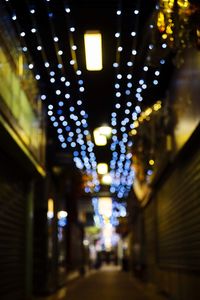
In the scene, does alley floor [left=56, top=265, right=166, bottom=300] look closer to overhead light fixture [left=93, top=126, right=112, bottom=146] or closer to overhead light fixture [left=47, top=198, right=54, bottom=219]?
overhead light fixture [left=47, top=198, right=54, bottom=219]

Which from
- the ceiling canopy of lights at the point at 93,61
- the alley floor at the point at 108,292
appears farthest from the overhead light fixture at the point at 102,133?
the alley floor at the point at 108,292

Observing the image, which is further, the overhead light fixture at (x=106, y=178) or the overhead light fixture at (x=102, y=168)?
the overhead light fixture at (x=106, y=178)

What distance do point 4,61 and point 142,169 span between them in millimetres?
10571

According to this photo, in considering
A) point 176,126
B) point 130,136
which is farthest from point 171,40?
point 130,136

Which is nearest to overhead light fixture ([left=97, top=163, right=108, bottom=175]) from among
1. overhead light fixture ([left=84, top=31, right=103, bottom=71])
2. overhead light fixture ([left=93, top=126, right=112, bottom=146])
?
overhead light fixture ([left=93, top=126, right=112, bottom=146])

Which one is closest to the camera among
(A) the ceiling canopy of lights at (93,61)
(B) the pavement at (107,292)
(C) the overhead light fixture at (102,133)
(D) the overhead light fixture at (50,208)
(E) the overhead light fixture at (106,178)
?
(A) the ceiling canopy of lights at (93,61)

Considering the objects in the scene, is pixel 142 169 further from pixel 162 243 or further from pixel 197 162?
pixel 197 162

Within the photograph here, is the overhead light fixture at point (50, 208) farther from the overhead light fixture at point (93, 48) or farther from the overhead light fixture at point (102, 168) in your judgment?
the overhead light fixture at point (93, 48)

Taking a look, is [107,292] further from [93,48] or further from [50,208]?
[93,48]

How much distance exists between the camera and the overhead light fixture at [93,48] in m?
9.79

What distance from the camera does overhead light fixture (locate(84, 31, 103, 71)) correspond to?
32.1 feet

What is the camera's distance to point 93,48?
1002 cm

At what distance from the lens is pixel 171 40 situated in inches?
357

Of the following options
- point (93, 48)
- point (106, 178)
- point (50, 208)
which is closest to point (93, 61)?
point (93, 48)
